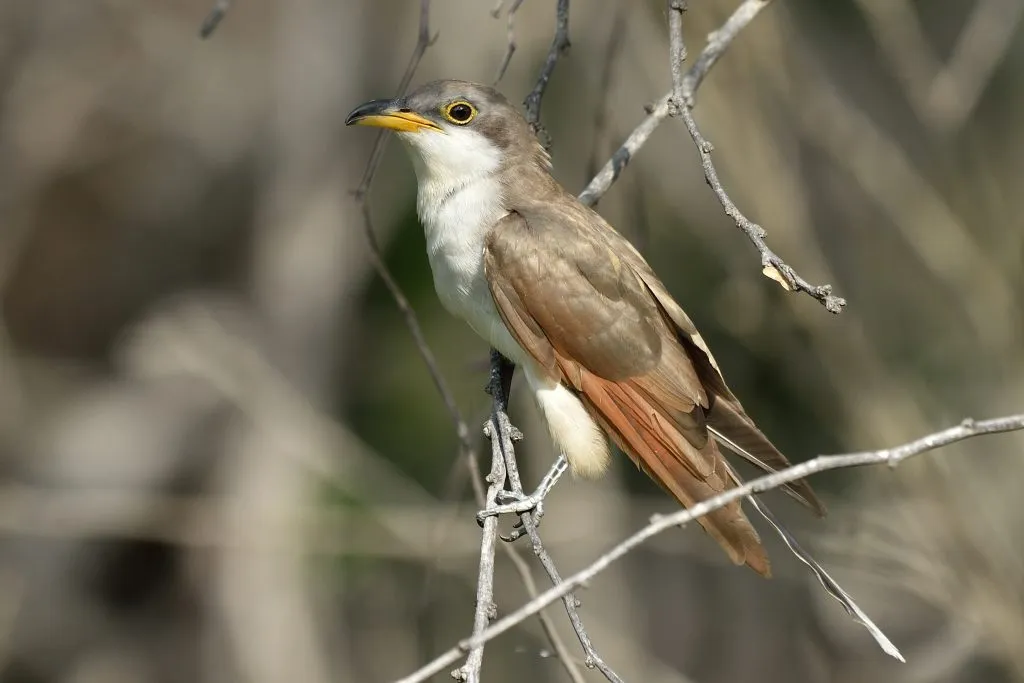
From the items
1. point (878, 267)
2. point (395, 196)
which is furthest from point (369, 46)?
point (878, 267)

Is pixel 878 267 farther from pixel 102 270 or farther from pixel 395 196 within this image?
pixel 102 270

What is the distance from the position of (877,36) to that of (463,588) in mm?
4390

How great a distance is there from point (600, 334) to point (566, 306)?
154 millimetres

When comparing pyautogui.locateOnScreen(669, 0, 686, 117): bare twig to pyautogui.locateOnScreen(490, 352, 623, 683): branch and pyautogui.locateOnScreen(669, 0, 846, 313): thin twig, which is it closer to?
pyautogui.locateOnScreen(669, 0, 846, 313): thin twig

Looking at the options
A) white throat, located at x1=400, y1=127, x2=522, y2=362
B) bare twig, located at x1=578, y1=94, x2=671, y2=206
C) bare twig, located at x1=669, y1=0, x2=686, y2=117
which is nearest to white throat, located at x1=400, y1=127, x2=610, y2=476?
white throat, located at x1=400, y1=127, x2=522, y2=362

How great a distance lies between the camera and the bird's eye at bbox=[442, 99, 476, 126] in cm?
459

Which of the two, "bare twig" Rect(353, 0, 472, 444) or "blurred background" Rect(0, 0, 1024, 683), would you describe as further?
"blurred background" Rect(0, 0, 1024, 683)

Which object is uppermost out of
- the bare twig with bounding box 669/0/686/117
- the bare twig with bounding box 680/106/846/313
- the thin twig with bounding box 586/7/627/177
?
the bare twig with bounding box 669/0/686/117

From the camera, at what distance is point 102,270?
1089 cm

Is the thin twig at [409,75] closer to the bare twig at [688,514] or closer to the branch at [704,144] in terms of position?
the branch at [704,144]

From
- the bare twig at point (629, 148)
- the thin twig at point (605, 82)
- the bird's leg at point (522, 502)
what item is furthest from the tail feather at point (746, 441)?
the thin twig at point (605, 82)

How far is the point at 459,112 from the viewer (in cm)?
461

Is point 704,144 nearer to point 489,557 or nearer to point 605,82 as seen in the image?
point 489,557

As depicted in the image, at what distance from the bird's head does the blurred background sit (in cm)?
45
